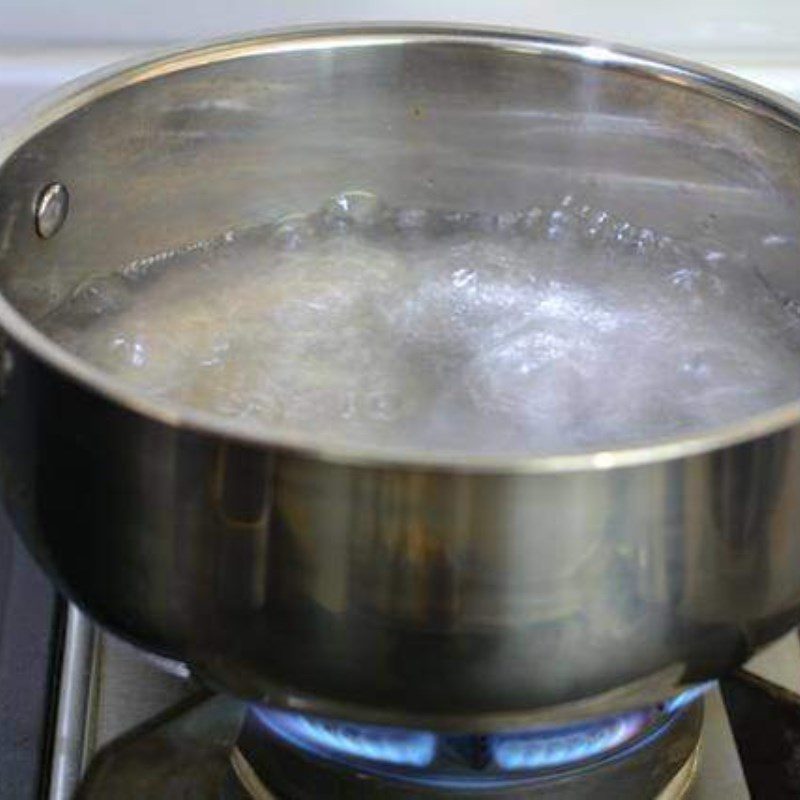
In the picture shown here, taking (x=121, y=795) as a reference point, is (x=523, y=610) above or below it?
above

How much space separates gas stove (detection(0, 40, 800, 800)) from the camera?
23.3 inches

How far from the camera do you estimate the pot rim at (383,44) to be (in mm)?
441

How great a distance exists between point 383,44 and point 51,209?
17 cm

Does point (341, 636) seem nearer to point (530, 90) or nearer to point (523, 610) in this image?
point (523, 610)

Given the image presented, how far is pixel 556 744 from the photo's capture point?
1.91 ft


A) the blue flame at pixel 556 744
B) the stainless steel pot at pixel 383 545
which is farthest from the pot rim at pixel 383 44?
the blue flame at pixel 556 744

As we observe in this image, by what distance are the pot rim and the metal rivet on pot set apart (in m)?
0.03

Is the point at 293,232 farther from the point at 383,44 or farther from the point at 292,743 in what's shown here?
the point at 292,743

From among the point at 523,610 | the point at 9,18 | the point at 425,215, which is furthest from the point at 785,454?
the point at 9,18

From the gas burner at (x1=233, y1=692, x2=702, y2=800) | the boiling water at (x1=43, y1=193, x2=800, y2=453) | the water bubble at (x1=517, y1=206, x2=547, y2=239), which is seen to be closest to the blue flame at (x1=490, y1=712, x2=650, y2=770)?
the gas burner at (x1=233, y1=692, x2=702, y2=800)

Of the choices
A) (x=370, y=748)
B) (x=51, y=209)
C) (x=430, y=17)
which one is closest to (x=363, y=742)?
(x=370, y=748)

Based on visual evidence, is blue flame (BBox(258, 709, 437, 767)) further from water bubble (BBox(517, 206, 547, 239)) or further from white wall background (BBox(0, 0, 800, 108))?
white wall background (BBox(0, 0, 800, 108))

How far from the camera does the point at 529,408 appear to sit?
0.64 metres

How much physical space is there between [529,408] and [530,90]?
178 millimetres
